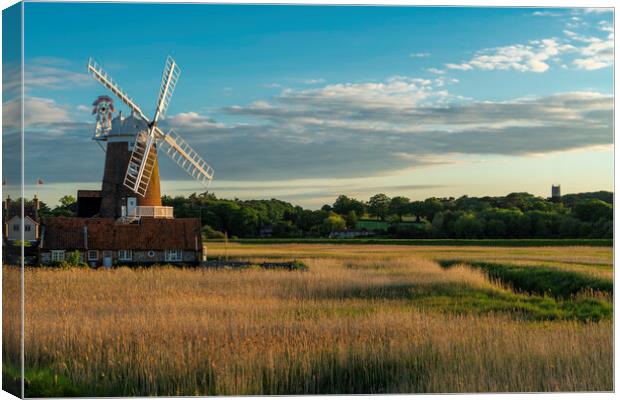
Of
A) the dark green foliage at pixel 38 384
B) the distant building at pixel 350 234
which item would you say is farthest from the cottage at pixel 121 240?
the dark green foliage at pixel 38 384

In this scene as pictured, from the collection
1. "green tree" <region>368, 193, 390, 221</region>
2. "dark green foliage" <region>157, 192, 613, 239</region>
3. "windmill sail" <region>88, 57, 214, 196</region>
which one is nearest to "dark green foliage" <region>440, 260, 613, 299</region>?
"dark green foliage" <region>157, 192, 613, 239</region>

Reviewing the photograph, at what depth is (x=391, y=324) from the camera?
45.1 feet

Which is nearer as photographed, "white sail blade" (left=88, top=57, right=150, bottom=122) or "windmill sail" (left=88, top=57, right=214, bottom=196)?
"white sail blade" (left=88, top=57, right=150, bottom=122)

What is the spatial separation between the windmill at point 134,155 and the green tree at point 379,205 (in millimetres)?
7891

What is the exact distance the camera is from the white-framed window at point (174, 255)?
2970cm

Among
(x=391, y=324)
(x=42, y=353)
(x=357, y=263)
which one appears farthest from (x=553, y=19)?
(x=357, y=263)

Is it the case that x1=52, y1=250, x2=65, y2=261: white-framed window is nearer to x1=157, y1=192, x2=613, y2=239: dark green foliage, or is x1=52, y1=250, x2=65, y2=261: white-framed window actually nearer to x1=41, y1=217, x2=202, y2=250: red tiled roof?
x1=41, y1=217, x2=202, y2=250: red tiled roof

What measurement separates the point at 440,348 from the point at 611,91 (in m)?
5.76

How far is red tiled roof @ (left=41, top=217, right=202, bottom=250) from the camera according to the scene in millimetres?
29000

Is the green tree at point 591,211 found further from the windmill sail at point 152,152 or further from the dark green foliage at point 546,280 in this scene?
the windmill sail at point 152,152

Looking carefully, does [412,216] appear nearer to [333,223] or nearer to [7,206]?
[333,223]

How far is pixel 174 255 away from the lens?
2980 centimetres

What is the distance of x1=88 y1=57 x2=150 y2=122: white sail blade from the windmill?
0.13ft

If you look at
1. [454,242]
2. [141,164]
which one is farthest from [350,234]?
[141,164]
